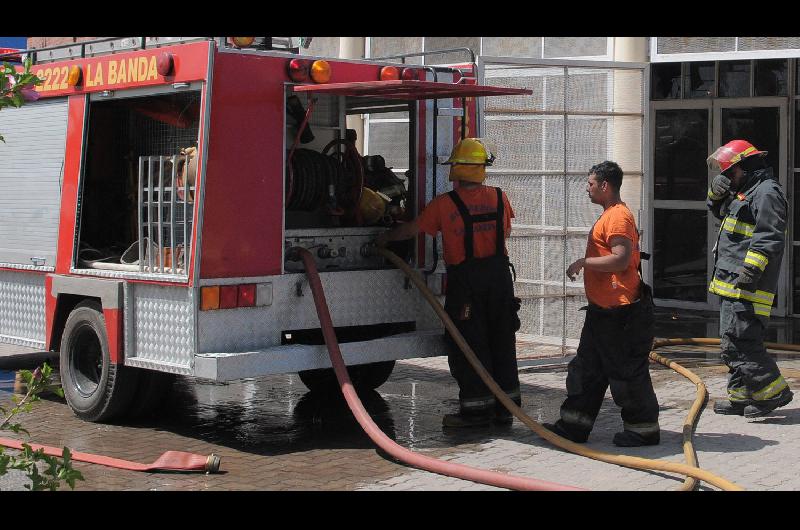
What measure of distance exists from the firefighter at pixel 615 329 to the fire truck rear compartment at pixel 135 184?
2.53m

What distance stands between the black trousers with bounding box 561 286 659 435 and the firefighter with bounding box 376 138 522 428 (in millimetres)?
669

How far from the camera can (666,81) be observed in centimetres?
1313

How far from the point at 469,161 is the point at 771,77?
5.93 metres

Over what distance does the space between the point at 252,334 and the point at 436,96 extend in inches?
76.6

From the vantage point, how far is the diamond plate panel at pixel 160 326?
7160mm

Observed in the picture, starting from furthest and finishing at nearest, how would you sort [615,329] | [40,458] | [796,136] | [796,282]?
1. [796,282]
2. [796,136]
3. [615,329]
4. [40,458]

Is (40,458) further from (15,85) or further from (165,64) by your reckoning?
(165,64)

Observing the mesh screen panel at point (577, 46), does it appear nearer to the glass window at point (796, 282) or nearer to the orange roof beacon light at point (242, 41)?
the glass window at point (796, 282)

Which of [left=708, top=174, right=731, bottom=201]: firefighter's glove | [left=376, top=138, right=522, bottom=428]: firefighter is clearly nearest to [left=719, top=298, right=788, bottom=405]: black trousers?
[left=708, top=174, right=731, bottom=201]: firefighter's glove

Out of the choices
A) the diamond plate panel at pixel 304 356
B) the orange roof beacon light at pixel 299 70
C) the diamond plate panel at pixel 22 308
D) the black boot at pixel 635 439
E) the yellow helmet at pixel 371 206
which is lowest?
the black boot at pixel 635 439

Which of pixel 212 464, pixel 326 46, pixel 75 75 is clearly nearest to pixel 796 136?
pixel 326 46

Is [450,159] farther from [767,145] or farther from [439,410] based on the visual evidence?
[767,145]

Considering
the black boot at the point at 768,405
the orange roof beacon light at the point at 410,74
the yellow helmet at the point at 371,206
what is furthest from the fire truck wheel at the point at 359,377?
the black boot at the point at 768,405

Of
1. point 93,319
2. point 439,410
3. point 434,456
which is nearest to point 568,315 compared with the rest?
point 439,410
